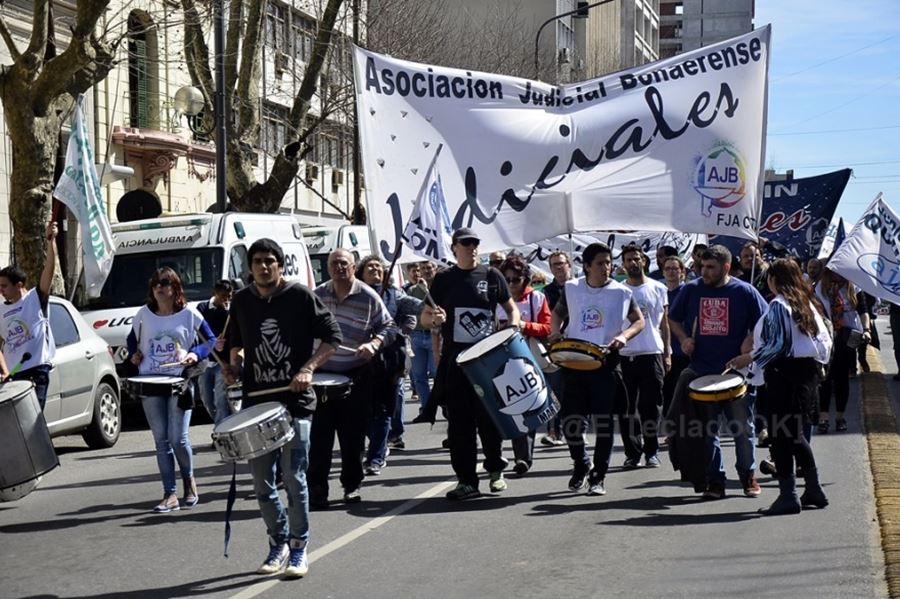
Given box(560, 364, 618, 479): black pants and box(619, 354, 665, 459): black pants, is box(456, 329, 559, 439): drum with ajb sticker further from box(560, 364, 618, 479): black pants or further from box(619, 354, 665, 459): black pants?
box(619, 354, 665, 459): black pants

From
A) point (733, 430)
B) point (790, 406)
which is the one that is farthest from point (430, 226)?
point (790, 406)

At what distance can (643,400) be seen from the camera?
39.2 ft

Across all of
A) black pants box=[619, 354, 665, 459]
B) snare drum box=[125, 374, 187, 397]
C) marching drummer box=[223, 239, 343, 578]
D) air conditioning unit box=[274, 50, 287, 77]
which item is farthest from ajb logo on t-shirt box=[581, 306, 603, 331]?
air conditioning unit box=[274, 50, 287, 77]

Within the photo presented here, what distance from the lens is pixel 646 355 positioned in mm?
11977

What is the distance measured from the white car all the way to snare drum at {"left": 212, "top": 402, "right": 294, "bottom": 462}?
5.98 m

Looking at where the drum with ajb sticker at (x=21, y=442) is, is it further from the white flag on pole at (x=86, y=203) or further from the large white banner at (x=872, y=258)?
the large white banner at (x=872, y=258)

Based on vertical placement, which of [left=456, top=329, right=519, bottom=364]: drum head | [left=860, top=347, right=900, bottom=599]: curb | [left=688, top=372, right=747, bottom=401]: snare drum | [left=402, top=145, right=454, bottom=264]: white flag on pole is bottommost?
[left=860, top=347, right=900, bottom=599]: curb

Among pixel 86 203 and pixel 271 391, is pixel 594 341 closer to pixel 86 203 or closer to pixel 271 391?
pixel 271 391

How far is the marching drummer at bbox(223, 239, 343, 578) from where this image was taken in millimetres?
7840

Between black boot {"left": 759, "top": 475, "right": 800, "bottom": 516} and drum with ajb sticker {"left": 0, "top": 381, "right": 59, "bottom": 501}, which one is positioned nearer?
drum with ajb sticker {"left": 0, "top": 381, "right": 59, "bottom": 501}

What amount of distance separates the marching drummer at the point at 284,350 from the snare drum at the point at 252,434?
0.29 metres

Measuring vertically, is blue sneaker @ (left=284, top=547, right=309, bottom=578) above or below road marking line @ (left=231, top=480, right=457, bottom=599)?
above

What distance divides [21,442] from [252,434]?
2.45 metres

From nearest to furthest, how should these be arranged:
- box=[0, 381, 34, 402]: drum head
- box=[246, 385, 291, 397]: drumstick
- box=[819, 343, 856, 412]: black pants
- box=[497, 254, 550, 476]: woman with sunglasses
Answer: box=[246, 385, 291, 397]: drumstick < box=[0, 381, 34, 402]: drum head < box=[497, 254, 550, 476]: woman with sunglasses < box=[819, 343, 856, 412]: black pants
